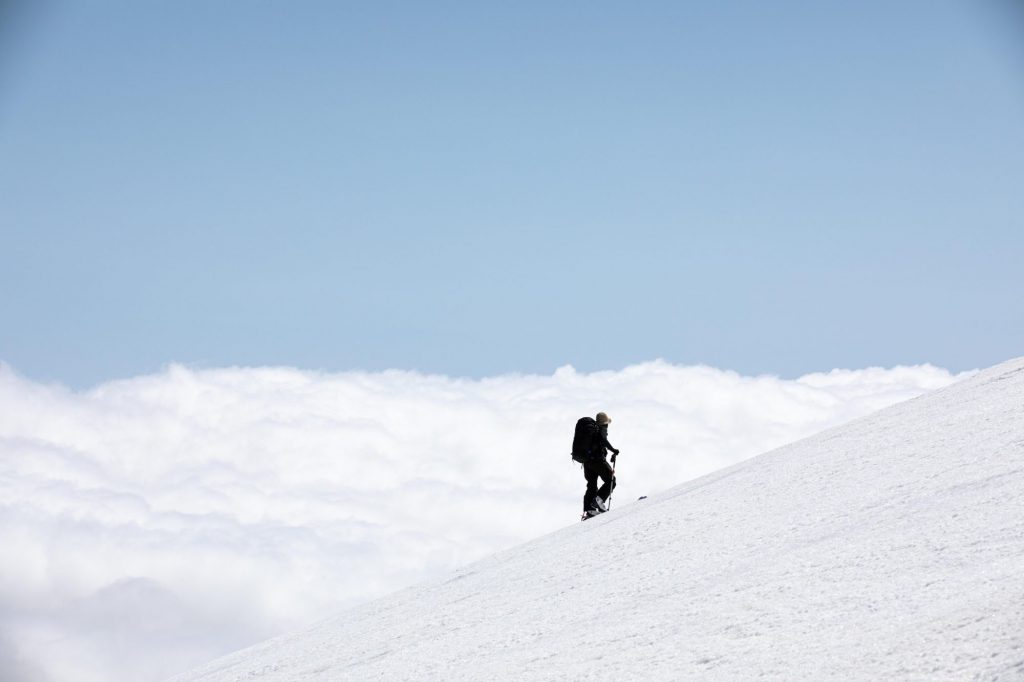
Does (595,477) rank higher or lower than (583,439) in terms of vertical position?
lower

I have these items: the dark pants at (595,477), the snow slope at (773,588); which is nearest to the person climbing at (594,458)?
the dark pants at (595,477)

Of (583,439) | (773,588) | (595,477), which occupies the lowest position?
(773,588)

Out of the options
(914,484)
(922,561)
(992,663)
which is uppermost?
(914,484)

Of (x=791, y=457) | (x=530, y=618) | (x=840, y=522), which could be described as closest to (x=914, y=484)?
(x=840, y=522)

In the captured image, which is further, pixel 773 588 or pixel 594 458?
pixel 594 458

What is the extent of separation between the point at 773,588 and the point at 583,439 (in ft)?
43.3

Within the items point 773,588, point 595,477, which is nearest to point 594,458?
point 595,477

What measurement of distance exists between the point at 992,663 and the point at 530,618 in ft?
19.6

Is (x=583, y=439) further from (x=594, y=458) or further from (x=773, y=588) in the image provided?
(x=773, y=588)

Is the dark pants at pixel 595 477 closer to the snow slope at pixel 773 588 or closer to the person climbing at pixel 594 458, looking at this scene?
the person climbing at pixel 594 458

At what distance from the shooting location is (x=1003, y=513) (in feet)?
30.9

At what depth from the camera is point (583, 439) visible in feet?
74.3

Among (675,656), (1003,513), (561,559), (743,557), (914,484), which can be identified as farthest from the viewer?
(561,559)

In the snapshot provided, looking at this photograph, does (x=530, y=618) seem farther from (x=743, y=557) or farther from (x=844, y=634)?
(x=844, y=634)
